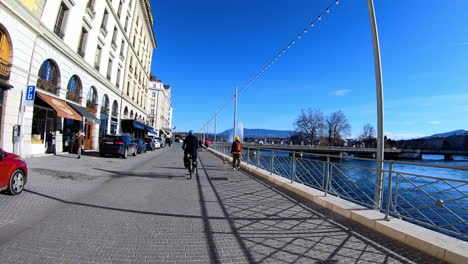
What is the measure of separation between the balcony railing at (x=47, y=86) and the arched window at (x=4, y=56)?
7.73ft

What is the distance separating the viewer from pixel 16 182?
533 cm

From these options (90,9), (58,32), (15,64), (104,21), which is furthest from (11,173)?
(104,21)

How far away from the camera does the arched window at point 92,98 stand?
1940 centimetres

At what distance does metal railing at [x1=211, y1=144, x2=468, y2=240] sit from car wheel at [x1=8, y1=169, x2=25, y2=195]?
22.5ft

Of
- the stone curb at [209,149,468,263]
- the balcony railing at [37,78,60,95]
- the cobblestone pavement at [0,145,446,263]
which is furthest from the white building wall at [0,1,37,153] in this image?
the stone curb at [209,149,468,263]

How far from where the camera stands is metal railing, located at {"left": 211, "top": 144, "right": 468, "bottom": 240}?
387cm

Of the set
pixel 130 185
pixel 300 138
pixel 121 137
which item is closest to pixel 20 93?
pixel 121 137

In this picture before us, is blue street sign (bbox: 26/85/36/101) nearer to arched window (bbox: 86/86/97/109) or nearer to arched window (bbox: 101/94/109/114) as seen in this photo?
arched window (bbox: 86/86/97/109)

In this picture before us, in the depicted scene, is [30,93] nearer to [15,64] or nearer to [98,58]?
[15,64]

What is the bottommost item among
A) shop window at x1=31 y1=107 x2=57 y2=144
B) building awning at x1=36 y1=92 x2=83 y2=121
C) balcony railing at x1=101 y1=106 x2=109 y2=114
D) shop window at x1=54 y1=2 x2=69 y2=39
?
shop window at x1=31 y1=107 x2=57 y2=144

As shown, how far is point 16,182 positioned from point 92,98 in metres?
17.1

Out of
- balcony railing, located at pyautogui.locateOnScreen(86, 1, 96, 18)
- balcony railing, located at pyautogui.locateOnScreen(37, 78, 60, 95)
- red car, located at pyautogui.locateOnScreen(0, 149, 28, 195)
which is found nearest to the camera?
red car, located at pyautogui.locateOnScreen(0, 149, 28, 195)

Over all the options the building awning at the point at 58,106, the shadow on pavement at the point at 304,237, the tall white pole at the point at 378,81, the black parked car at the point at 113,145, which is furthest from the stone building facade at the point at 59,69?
the tall white pole at the point at 378,81

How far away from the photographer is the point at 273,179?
898cm
